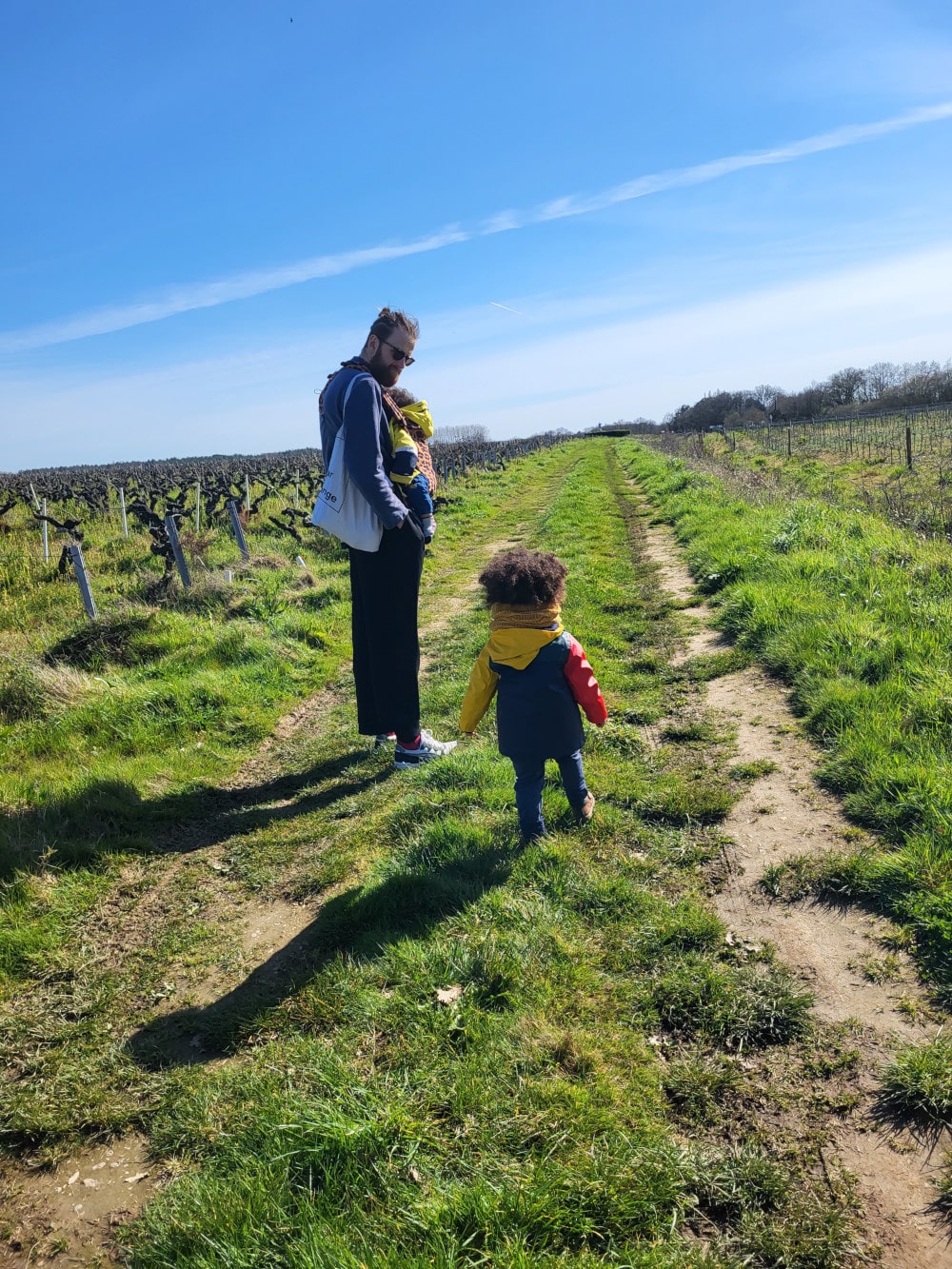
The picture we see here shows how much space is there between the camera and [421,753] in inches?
176

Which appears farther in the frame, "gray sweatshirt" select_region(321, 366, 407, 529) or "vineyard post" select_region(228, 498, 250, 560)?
"vineyard post" select_region(228, 498, 250, 560)

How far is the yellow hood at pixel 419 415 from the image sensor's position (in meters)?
4.14

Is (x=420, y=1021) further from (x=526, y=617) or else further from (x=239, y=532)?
(x=239, y=532)

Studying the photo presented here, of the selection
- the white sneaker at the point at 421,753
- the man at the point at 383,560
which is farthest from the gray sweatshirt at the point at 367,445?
the white sneaker at the point at 421,753

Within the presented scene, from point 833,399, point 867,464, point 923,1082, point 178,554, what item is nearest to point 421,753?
point 923,1082

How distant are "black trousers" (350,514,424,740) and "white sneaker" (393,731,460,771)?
97mm

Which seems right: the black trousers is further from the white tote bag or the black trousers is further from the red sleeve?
the red sleeve

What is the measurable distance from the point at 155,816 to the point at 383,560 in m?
1.94

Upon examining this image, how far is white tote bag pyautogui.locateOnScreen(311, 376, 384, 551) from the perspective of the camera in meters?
3.92

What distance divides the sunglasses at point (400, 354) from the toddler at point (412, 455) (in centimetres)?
17

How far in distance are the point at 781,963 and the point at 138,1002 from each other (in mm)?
2385

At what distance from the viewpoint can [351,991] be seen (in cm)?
257

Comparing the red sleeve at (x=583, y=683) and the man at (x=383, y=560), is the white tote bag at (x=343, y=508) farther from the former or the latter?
the red sleeve at (x=583, y=683)

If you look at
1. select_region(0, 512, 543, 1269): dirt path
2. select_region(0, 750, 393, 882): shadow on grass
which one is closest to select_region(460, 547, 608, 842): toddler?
select_region(0, 512, 543, 1269): dirt path
